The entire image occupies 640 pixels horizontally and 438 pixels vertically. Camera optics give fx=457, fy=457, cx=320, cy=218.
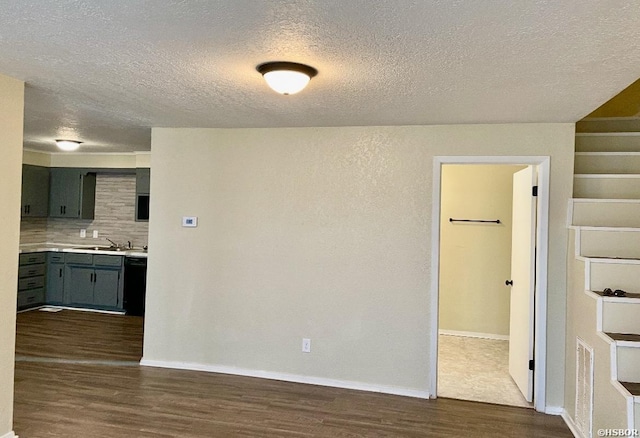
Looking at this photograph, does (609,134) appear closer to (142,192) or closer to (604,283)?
(604,283)

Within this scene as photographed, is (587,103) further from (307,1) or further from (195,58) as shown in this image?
(195,58)

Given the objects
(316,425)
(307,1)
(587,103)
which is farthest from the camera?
(316,425)

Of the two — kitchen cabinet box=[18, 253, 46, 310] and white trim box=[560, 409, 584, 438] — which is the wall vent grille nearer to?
white trim box=[560, 409, 584, 438]

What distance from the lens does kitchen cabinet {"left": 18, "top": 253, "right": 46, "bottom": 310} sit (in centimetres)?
662

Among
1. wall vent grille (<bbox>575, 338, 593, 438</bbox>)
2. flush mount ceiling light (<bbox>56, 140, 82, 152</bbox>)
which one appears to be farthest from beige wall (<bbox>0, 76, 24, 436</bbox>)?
wall vent grille (<bbox>575, 338, 593, 438</bbox>)

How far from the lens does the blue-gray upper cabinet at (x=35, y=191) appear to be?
688 cm

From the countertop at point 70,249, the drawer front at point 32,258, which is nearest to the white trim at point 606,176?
the countertop at point 70,249

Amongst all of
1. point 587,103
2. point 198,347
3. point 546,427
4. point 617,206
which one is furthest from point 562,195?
point 198,347

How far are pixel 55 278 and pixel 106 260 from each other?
0.99 meters

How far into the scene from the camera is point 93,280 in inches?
269

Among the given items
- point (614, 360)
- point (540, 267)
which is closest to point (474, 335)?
point (540, 267)

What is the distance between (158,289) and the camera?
447 cm

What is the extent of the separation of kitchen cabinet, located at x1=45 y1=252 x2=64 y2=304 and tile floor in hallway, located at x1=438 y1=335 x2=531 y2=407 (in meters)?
5.64

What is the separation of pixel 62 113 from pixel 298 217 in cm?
224
